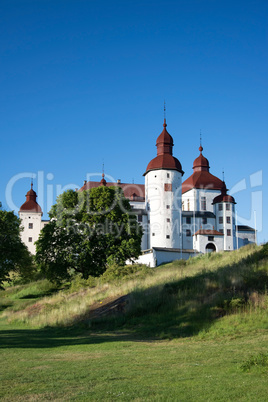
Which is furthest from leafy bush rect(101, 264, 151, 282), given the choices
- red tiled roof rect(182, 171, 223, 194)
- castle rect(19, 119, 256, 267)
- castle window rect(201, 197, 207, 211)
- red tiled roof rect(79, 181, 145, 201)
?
red tiled roof rect(79, 181, 145, 201)

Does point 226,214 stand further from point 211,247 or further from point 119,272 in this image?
point 119,272

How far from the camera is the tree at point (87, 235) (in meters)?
39.4

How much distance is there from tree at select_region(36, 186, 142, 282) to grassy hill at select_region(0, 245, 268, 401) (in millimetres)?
13261

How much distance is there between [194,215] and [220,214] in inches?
186

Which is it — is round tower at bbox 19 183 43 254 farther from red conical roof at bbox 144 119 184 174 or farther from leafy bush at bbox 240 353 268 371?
leafy bush at bbox 240 353 268 371

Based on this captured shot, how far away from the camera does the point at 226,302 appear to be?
1512 centimetres

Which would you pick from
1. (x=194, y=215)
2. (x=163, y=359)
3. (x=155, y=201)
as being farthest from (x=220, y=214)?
(x=163, y=359)

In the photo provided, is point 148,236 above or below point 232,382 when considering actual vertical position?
above

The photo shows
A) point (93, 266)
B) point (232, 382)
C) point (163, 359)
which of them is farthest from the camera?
point (93, 266)

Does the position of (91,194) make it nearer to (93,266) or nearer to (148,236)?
(93,266)

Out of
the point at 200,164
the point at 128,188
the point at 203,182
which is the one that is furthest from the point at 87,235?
the point at 200,164

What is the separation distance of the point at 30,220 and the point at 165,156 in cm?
2960

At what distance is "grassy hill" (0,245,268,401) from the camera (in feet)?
22.2

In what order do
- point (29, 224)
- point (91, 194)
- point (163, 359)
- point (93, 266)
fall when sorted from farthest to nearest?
point (29, 224) < point (91, 194) < point (93, 266) < point (163, 359)
